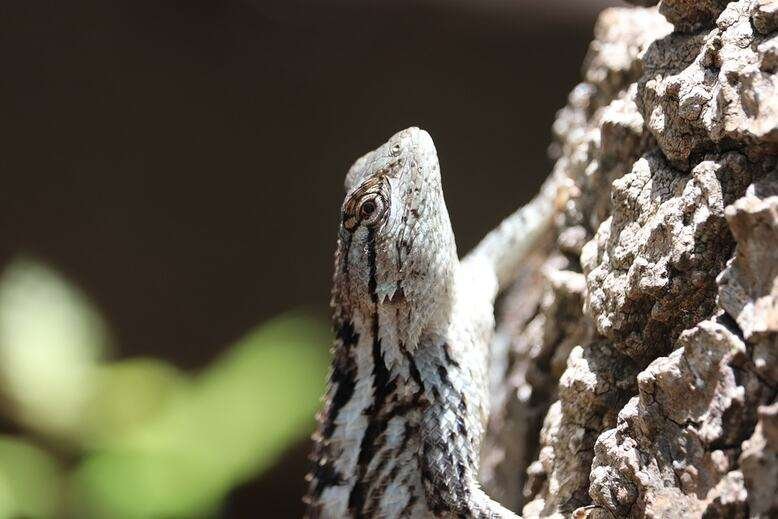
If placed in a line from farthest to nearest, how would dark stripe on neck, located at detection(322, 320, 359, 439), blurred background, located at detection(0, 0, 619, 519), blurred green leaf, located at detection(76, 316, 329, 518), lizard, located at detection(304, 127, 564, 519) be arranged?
blurred background, located at detection(0, 0, 619, 519) → blurred green leaf, located at detection(76, 316, 329, 518) → dark stripe on neck, located at detection(322, 320, 359, 439) → lizard, located at detection(304, 127, 564, 519)

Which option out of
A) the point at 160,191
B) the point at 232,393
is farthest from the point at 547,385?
the point at 160,191

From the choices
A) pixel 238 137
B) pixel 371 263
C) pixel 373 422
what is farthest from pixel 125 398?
pixel 371 263

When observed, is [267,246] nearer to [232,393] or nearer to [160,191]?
[160,191]

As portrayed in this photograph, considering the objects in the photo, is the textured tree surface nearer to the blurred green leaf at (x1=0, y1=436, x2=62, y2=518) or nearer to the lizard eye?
the lizard eye

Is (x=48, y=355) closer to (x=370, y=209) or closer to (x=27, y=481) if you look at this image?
(x=27, y=481)

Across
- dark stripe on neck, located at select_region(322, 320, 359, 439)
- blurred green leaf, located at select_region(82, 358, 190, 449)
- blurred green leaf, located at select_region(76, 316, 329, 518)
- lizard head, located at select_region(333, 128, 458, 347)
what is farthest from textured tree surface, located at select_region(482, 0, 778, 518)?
blurred green leaf, located at select_region(82, 358, 190, 449)
